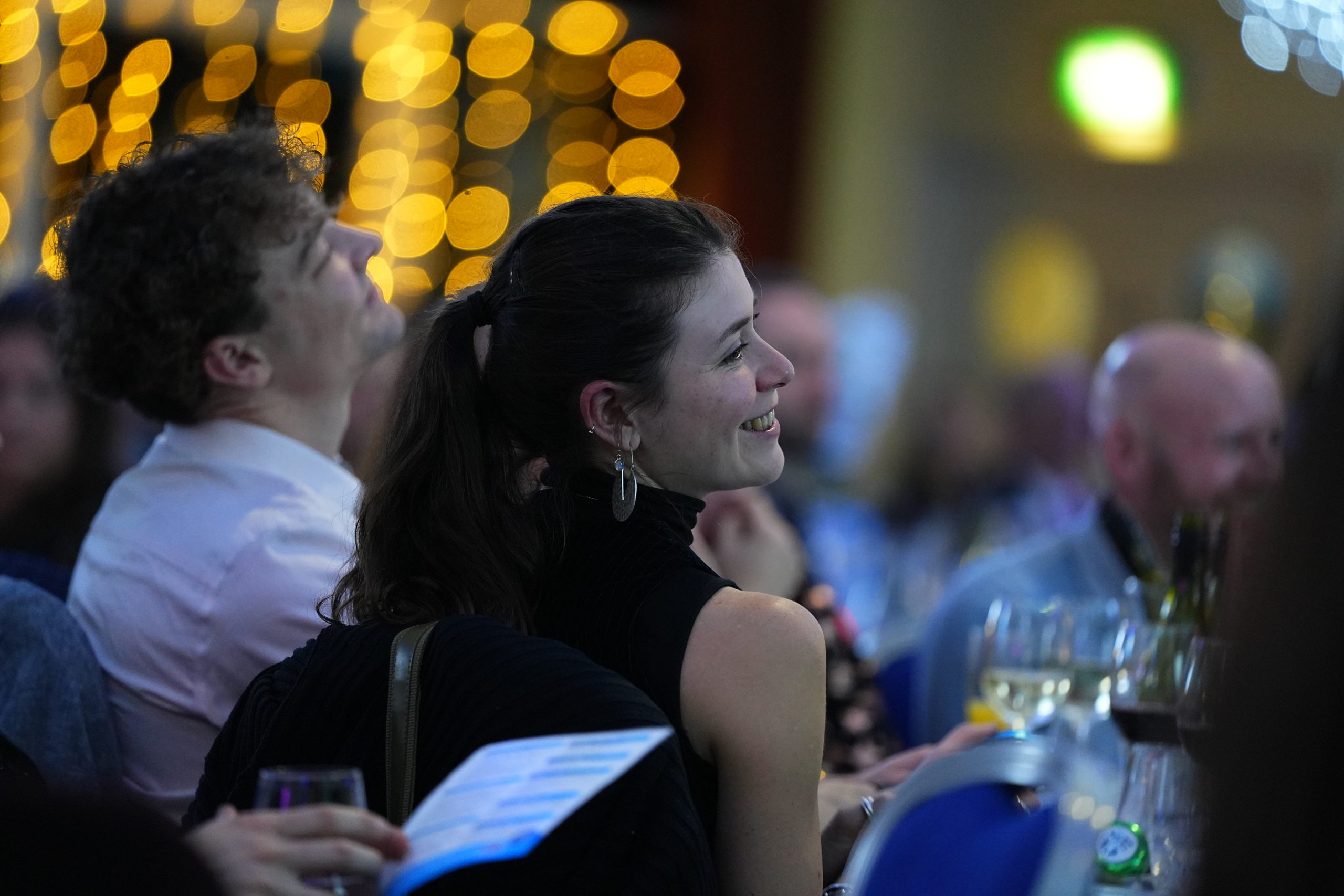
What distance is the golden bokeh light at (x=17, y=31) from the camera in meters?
5.77

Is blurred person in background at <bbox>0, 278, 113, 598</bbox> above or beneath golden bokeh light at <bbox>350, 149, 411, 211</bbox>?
beneath

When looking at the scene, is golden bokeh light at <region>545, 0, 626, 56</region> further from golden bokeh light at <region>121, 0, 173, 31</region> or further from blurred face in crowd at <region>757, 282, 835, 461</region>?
blurred face in crowd at <region>757, 282, 835, 461</region>

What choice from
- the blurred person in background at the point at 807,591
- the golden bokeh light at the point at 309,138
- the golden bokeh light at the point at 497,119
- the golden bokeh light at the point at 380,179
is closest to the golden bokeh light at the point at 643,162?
the golden bokeh light at the point at 497,119

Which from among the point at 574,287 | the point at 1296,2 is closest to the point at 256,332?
the point at 574,287

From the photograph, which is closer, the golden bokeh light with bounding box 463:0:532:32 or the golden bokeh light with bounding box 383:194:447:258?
the golden bokeh light with bounding box 383:194:447:258

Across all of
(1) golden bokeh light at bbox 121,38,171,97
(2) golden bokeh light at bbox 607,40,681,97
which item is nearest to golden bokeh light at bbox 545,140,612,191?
(2) golden bokeh light at bbox 607,40,681,97

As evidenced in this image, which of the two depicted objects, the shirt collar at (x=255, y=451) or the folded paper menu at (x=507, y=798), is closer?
the folded paper menu at (x=507, y=798)

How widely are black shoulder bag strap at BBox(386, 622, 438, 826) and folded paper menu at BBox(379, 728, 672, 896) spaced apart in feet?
0.75

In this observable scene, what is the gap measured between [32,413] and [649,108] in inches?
196

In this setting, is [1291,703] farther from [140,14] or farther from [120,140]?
[140,14]

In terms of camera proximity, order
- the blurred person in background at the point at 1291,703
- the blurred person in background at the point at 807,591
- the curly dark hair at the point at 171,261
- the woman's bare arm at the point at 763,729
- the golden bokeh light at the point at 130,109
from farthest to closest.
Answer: the golden bokeh light at the point at 130,109, the blurred person in background at the point at 807,591, the curly dark hair at the point at 171,261, the woman's bare arm at the point at 763,729, the blurred person in background at the point at 1291,703

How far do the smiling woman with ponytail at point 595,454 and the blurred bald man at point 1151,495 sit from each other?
152cm

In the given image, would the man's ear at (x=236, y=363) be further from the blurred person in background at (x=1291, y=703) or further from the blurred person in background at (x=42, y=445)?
the blurred person in background at (x=1291, y=703)

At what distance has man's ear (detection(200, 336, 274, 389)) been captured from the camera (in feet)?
6.79
